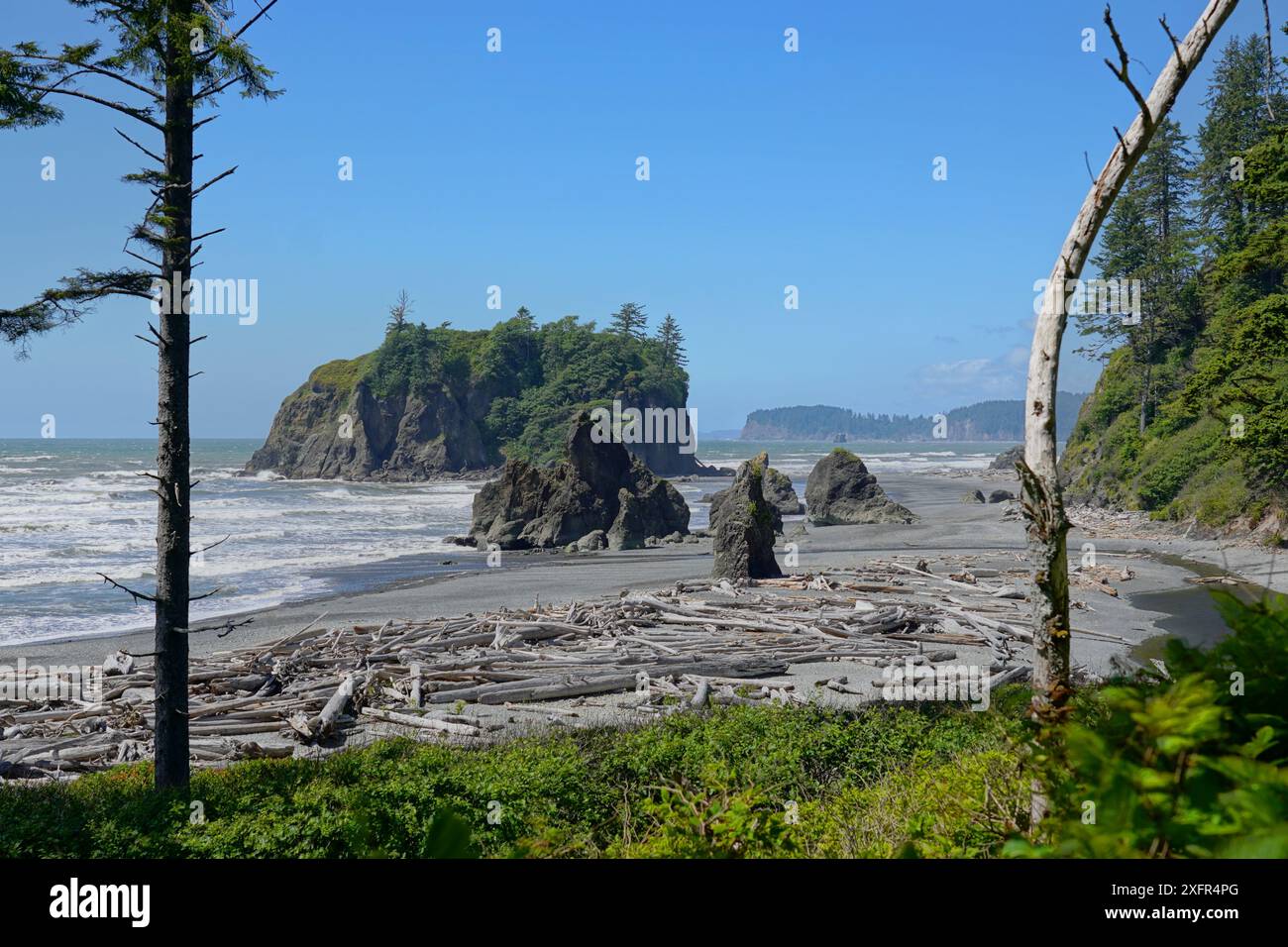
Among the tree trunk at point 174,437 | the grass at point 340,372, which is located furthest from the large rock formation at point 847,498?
Result: the grass at point 340,372

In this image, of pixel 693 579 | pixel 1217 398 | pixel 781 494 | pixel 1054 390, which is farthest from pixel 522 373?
pixel 1054 390

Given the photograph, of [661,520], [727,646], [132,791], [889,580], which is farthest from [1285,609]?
[661,520]

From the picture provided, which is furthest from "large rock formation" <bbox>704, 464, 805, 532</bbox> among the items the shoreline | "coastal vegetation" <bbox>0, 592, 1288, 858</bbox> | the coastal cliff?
→ the coastal cliff

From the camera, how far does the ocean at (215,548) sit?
26203mm

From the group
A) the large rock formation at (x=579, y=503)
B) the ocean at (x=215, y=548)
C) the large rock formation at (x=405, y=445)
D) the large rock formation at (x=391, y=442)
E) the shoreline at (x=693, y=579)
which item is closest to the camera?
the shoreline at (x=693, y=579)

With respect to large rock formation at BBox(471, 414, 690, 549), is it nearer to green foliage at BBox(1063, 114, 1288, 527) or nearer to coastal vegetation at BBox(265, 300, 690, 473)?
green foliage at BBox(1063, 114, 1288, 527)

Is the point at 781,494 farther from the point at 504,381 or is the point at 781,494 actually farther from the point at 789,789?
the point at 504,381

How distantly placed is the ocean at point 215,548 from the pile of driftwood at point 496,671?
4.70m

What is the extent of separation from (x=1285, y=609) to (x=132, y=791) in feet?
33.4

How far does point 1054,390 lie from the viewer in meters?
4.80

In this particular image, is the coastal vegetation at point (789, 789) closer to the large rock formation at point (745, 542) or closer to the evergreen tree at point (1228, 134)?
the large rock formation at point (745, 542)

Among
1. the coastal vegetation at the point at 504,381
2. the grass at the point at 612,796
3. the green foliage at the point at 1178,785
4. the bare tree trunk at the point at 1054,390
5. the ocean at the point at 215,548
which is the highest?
the coastal vegetation at the point at 504,381
